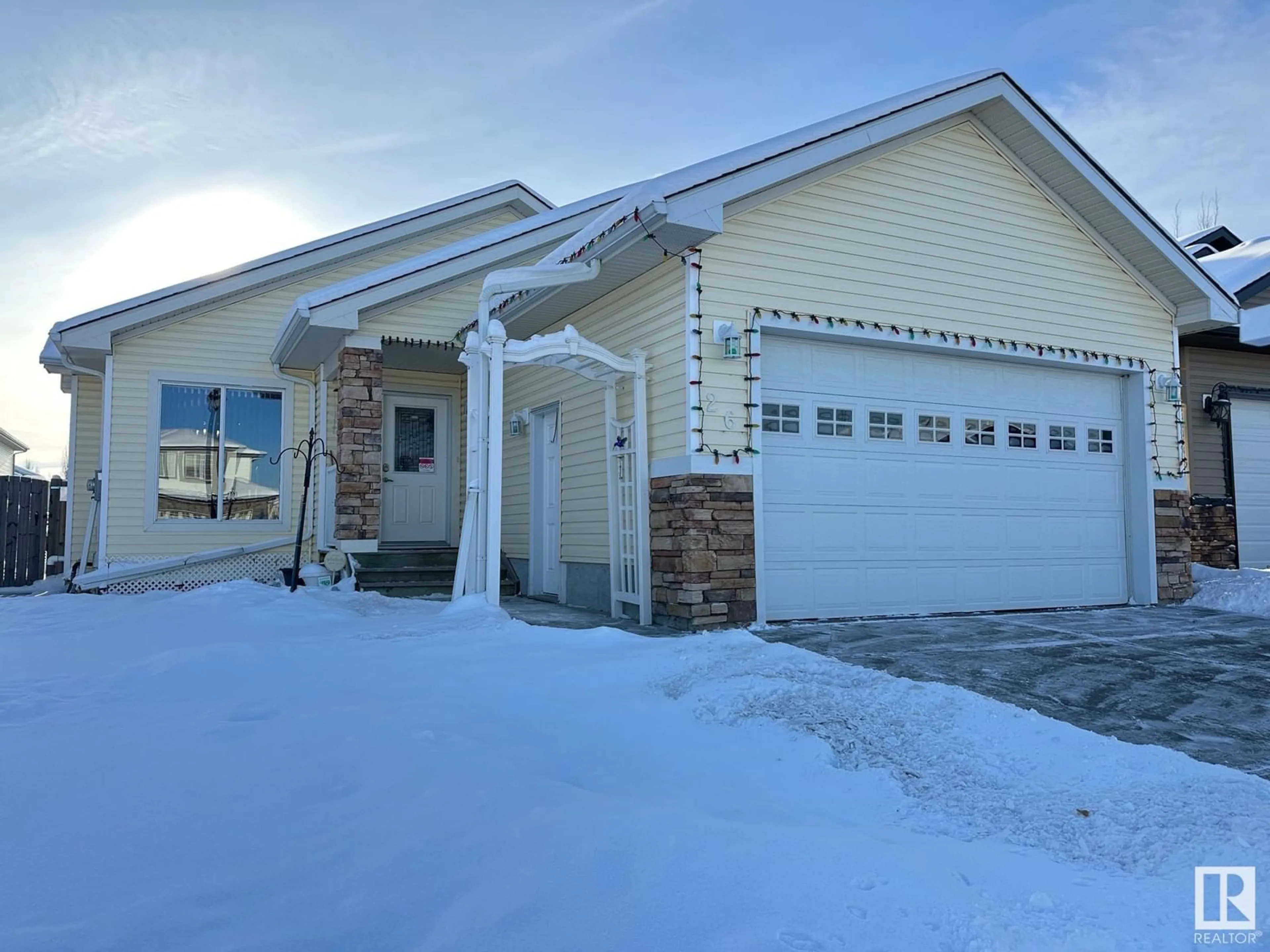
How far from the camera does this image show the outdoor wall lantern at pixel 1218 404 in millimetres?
11430

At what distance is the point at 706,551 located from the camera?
21.8 ft

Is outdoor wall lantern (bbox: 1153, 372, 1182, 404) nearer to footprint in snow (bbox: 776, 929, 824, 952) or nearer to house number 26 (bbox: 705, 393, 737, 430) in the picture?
house number 26 (bbox: 705, 393, 737, 430)

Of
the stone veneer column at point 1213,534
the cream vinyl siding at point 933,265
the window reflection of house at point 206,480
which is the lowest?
the stone veneer column at point 1213,534

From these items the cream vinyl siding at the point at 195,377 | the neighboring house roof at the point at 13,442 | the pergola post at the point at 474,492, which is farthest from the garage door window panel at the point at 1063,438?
the neighboring house roof at the point at 13,442

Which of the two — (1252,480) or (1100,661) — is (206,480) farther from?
(1252,480)

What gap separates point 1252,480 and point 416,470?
11734mm

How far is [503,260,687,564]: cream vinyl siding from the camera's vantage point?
22.8 ft

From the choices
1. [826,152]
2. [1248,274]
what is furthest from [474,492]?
[1248,274]

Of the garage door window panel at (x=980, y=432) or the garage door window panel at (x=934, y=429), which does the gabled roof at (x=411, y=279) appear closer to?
the garage door window panel at (x=934, y=429)

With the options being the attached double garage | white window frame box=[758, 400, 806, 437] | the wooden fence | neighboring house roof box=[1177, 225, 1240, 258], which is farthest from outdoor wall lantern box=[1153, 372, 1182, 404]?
the wooden fence

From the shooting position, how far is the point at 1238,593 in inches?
347

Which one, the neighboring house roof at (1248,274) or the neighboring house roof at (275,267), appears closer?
the neighboring house roof at (275,267)

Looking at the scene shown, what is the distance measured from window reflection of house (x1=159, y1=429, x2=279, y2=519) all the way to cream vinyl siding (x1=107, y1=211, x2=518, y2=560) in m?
0.18

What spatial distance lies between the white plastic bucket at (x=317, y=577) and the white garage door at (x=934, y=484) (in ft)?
15.8
